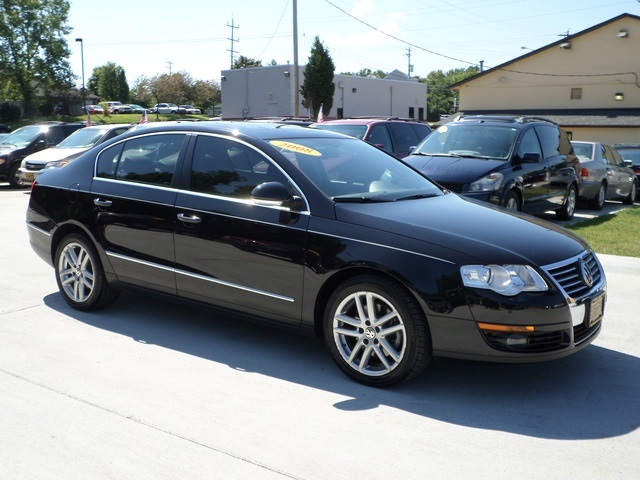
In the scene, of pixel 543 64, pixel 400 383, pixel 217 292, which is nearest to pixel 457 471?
pixel 400 383

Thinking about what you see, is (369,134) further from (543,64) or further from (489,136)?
(543,64)

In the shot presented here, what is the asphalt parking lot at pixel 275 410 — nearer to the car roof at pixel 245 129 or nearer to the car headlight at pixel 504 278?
the car headlight at pixel 504 278

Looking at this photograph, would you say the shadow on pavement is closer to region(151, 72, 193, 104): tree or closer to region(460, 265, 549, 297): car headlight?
region(460, 265, 549, 297): car headlight

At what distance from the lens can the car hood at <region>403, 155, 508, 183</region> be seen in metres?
9.88

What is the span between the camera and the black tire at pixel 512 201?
10.2 meters

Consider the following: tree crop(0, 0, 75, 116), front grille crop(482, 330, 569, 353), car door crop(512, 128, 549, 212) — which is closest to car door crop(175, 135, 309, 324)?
front grille crop(482, 330, 569, 353)

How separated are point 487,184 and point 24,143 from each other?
557 inches

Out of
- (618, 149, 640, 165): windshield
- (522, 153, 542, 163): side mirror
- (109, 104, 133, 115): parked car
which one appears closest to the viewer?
(522, 153, 542, 163): side mirror

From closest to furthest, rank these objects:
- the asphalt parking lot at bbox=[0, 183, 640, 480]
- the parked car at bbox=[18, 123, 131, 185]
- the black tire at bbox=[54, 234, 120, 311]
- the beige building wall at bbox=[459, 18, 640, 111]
A: the asphalt parking lot at bbox=[0, 183, 640, 480]
the black tire at bbox=[54, 234, 120, 311]
the parked car at bbox=[18, 123, 131, 185]
the beige building wall at bbox=[459, 18, 640, 111]

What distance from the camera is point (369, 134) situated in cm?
1316

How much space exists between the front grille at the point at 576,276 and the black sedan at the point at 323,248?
0.04ft

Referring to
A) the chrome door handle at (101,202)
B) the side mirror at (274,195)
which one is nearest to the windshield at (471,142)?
the chrome door handle at (101,202)

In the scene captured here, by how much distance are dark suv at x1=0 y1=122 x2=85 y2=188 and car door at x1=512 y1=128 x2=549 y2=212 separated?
12.5 m

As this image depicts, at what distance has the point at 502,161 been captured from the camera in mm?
10430
